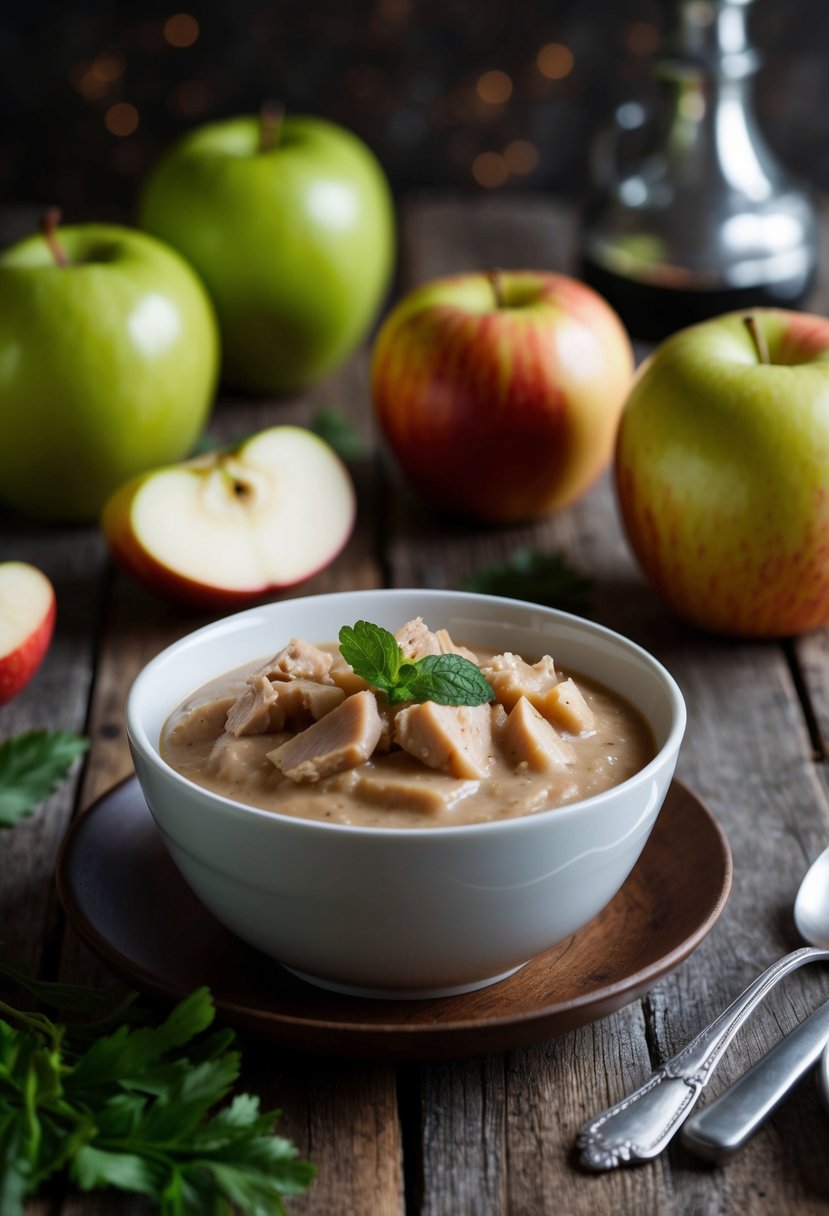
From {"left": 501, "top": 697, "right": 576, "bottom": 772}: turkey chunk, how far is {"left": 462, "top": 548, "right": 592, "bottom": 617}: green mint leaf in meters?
0.77

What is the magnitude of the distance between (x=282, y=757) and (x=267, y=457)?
1047mm

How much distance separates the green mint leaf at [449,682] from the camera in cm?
120

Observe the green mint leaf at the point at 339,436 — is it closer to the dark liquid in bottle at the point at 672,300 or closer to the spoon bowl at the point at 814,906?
the dark liquid in bottle at the point at 672,300

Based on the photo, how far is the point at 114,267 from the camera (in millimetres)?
2211

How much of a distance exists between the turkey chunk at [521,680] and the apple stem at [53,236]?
127cm

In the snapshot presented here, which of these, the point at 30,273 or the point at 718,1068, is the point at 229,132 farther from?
the point at 718,1068

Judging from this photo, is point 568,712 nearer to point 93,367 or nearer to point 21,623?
point 21,623

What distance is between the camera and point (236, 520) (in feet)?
6.80

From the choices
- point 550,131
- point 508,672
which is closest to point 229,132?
point 550,131

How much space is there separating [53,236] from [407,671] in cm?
136

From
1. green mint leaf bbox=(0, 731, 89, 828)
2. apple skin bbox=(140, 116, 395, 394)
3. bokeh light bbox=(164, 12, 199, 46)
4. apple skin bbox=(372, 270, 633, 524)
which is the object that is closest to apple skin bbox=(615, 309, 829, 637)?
apple skin bbox=(372, 270, 633, 524)

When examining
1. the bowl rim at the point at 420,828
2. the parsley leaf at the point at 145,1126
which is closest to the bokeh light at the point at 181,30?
the bowl rim at the point at 420,828

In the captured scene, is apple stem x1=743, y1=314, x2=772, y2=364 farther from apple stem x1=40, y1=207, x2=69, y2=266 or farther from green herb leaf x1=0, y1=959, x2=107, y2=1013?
green herb leaf x1=0, y1=959, x2=107, y2=1013

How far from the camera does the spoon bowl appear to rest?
136cm
